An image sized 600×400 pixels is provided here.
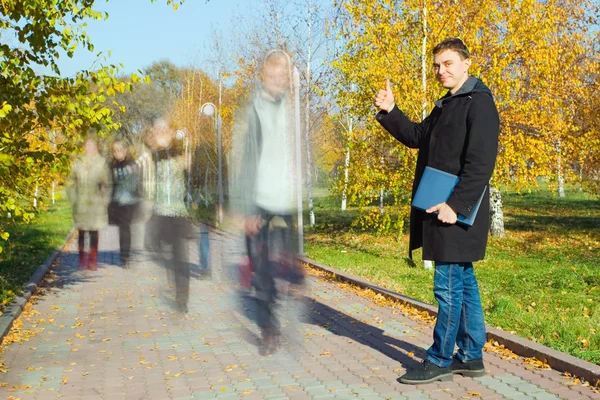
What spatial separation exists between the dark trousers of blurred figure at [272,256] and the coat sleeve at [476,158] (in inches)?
64.4

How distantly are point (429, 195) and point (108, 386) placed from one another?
256cm

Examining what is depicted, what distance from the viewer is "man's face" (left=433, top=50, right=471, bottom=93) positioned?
16.1 feet

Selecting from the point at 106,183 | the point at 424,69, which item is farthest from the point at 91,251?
the point at 424,69

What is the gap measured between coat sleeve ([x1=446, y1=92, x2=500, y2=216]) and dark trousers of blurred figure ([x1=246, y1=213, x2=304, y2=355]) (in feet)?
5.36

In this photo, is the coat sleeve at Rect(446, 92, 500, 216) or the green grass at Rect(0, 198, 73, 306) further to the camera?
the green grass at Rect(0, 198, 73, 306)

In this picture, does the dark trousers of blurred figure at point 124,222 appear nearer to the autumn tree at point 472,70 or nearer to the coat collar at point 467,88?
the autumn tree at point 472,70

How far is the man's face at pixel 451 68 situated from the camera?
4902mm

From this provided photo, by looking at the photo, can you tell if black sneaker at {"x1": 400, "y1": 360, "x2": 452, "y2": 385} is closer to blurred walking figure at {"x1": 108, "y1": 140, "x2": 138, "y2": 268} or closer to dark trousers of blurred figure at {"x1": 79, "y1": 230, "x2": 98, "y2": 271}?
blurred walking figure at {"x1": 108, "y1": 140, "x2": 138, "y2": 268}

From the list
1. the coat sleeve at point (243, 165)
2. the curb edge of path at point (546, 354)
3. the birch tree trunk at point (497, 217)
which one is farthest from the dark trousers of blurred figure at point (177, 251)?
the birch tree trunk at point (497, 217)

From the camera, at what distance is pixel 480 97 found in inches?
188

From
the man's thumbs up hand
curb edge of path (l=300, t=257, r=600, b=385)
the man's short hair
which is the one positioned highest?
the man's short hair

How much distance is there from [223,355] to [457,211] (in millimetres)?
2389

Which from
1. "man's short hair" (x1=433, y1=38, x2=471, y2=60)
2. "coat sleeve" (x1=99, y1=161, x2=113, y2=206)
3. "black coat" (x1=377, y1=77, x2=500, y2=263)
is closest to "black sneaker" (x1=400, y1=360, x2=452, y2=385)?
"black coat" (x1=377, y1=77, x2=500, y2=263)

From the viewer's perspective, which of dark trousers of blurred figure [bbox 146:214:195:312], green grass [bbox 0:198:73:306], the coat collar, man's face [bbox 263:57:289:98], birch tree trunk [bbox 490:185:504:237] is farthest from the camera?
birch tree trunk [bbox 490:185:504:237]
